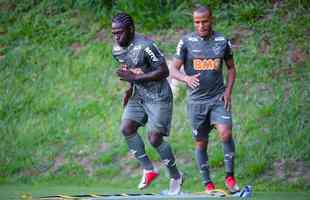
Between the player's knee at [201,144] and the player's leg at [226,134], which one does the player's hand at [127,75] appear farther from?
the player's knee at [201,144]

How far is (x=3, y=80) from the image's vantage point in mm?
18438

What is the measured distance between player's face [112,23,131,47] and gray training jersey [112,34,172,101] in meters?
0.08

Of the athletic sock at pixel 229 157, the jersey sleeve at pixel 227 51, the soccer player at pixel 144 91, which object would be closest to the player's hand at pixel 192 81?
the soccer player at pixel 144 91

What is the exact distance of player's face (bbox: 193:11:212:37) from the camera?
10.9 m

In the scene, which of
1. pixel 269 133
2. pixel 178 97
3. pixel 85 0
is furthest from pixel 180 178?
pixel 85 0

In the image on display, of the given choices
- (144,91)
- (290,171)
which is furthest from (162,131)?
(290,171)

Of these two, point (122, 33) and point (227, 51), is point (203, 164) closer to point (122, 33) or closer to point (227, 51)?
point (227, 51)

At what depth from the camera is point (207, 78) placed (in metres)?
11.0

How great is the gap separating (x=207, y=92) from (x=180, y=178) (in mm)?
1087

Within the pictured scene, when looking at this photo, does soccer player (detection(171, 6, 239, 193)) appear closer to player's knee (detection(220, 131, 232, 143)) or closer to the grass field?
player's knee (detection(220, 131, 232, 143))

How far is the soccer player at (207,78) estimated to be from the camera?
1088cm

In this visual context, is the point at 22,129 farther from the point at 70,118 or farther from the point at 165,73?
the point at 165,73

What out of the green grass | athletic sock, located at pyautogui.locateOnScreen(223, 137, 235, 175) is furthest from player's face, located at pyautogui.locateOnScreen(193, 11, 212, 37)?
the green grass

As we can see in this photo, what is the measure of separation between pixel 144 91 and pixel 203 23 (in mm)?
1075
